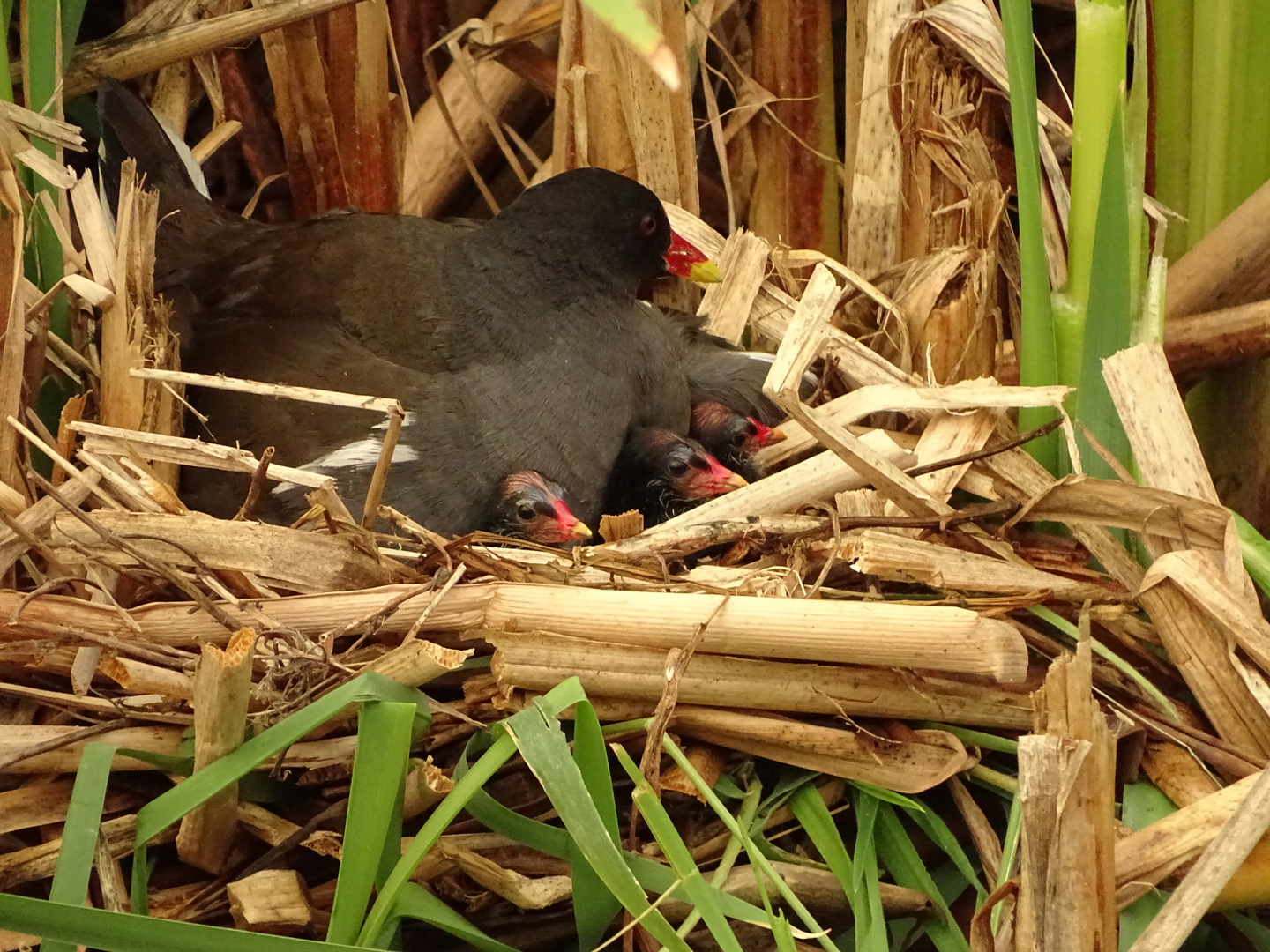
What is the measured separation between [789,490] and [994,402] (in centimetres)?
29

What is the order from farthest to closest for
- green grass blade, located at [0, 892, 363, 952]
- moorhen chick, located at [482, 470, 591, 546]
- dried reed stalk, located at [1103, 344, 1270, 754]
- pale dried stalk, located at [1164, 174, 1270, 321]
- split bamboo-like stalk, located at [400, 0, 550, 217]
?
1. split bamboo-like stalk, located at [400, 0, 550, 217]
2. moorhen chick, located at [482, 470, 591, 546]
3. pale dried stalk, located at [1164, 174, 1270, 321]
4. dried reed stalk, located at [1103, 344, 1270, 754]
5. green grass blade, located at [0, 892, 363, 952]

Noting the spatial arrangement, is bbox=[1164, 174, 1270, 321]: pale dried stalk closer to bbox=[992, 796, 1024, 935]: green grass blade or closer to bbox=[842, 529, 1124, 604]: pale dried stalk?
bbox=[842, 529, 1124, 604]: pale dried stalk

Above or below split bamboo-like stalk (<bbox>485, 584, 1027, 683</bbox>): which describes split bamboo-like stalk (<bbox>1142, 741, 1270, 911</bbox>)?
below

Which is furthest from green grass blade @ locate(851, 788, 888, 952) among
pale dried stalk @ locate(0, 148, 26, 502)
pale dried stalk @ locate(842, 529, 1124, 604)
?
pale dried stalk @ locate(0, 148, 26, 502)

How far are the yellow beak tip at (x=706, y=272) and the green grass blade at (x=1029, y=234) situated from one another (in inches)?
30.1

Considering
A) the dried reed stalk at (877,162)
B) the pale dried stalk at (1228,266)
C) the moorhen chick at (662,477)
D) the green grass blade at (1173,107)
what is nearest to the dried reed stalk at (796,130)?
the dried reed stalk at (877,162)

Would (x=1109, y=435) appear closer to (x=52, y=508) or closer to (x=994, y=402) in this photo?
(x=994, y=402)

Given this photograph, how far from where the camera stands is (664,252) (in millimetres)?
2227

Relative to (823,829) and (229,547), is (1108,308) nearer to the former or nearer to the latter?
(823,829)

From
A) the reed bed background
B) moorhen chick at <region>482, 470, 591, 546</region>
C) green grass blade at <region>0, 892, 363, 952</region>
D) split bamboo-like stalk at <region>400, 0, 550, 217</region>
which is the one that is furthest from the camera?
split bamboo-like stalk at <region>400, 0, 550, 217</region>

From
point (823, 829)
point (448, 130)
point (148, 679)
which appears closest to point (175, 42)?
point (448, 130)

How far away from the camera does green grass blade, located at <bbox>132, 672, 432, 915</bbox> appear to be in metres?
1.00

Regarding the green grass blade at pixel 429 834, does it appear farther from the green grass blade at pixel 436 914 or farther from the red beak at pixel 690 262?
the red beak at pixel 690 262

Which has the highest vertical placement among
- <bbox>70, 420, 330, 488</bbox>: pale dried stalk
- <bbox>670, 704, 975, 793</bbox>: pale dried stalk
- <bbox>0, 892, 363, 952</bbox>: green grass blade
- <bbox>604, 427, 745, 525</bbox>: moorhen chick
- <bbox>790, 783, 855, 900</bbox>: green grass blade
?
<bbox>70, 420, 330, 488</bbox>: pale dried stalk
